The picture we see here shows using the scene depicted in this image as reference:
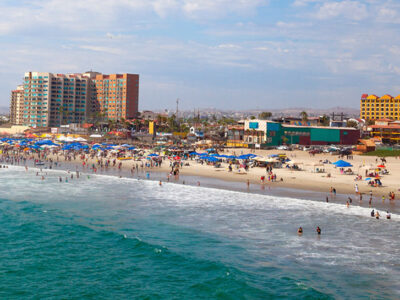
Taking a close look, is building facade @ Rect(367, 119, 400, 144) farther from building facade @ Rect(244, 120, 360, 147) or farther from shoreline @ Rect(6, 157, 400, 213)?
shoreline @ Rect(6, 157, 400, 213)

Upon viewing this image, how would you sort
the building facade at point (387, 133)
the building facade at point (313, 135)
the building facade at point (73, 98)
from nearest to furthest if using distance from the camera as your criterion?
the building facade at point (313, 135) < the building facade at point (387, 133) < the building facade at point (73, 98)

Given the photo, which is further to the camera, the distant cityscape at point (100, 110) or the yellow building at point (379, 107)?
the yellow building at point (379, 107)

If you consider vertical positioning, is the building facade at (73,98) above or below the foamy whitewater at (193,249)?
above

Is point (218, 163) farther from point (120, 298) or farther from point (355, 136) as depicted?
point (355, 136)

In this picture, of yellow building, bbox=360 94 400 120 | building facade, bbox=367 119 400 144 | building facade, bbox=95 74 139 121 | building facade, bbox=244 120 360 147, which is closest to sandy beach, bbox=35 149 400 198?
building facade, bbox=244 120 360 147

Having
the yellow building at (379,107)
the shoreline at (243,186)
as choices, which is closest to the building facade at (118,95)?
the yellow building at (379,107)

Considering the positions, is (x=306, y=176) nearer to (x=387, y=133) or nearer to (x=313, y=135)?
(x=313, y=135)

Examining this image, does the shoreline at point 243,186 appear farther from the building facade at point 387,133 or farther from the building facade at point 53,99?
the building facade at point 53,99
